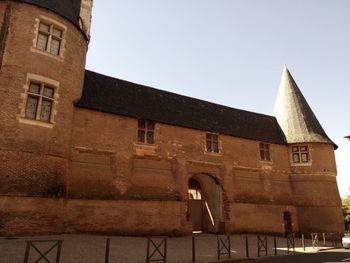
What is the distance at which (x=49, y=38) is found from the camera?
13.8 m

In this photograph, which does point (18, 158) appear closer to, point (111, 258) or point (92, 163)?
point (92, 163)

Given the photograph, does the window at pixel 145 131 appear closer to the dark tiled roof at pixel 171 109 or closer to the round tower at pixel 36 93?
the dark tiled roof at pixel 171 109

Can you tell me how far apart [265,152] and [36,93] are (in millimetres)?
16786

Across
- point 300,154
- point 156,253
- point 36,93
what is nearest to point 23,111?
point 36,93

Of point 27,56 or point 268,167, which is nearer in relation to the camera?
point 27,56

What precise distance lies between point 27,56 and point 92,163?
5.90 metres

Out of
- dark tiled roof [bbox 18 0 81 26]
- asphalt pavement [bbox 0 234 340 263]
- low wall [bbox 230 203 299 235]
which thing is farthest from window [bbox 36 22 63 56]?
low wall [bbox 230 203 299 235]

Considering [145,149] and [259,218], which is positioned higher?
[145,149]

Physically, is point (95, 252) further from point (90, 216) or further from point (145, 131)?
point (145, 131)

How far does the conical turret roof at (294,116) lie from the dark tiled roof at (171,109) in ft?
3.03

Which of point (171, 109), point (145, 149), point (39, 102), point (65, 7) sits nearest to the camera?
point (39, 102)

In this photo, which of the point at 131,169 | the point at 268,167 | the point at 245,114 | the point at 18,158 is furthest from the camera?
the point at 245,114

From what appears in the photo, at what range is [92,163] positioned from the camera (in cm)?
1511

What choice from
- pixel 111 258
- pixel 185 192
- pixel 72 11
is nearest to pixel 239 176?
pixel 185 192
